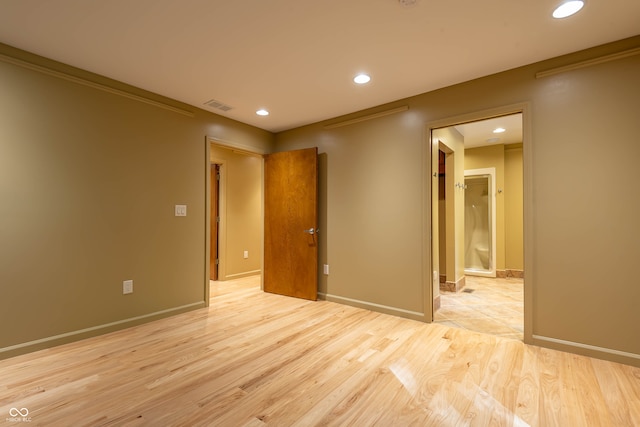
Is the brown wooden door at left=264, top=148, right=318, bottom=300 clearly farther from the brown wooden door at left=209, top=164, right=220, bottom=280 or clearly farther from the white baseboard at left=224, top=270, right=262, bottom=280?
the brown wooden door at left=209, top=164, right=220, bottom=280

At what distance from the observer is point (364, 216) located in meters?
3.59

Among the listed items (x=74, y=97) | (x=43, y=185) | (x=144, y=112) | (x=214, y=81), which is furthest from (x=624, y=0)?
(x=43, y=185)

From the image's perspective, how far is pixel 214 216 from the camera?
17.4ft

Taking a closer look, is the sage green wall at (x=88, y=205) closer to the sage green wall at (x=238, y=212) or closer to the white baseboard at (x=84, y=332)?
the white baseboard at (x=84, y=332)

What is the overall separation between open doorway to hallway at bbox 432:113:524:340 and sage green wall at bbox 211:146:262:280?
3015 mm

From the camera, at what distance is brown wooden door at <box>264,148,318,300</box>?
3953 mm

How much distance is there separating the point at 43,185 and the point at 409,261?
343cm

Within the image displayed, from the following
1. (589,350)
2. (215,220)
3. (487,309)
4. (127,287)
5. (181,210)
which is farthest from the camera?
(215,220)

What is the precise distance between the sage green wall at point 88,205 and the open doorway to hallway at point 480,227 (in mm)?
2858

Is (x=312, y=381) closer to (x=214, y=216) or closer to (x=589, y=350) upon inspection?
(x=589, y=350)

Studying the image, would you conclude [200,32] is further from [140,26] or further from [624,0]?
[624,0]

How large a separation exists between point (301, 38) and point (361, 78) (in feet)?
2.65

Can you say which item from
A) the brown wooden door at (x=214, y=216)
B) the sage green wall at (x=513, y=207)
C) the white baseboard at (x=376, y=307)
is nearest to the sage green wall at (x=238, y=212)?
the brown wooden door at (x=214, y=216)

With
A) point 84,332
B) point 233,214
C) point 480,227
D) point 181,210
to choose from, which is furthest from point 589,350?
point 233,214
